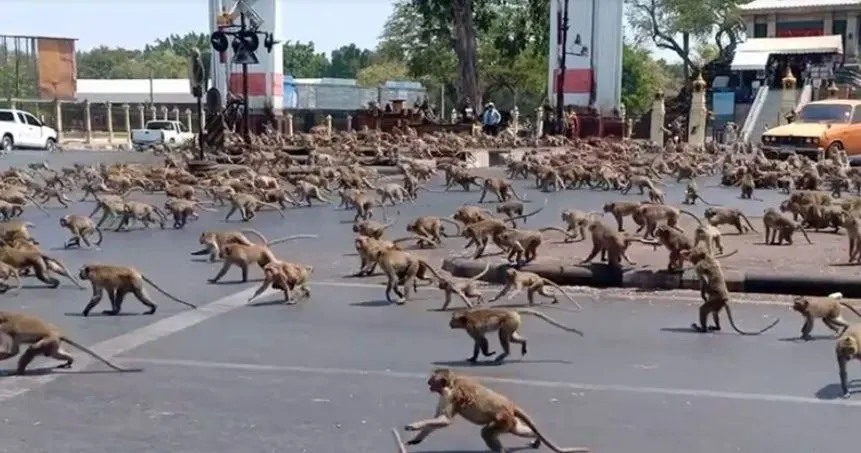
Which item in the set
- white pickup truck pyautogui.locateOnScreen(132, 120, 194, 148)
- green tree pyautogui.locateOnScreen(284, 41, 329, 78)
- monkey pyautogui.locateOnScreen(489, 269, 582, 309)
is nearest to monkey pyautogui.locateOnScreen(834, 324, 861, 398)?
monkey pyautogui.locateOnScreen(489, 269, 582, 309)

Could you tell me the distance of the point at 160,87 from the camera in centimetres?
9050

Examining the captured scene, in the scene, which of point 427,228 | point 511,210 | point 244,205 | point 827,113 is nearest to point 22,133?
point 244,205

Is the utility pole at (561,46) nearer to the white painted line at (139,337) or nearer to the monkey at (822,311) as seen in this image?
the white painted line at (139,337)

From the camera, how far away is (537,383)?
26.3ft

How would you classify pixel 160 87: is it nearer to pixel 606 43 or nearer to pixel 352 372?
pixel 606 43

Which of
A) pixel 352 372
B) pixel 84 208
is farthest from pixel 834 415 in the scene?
pixel 84 208

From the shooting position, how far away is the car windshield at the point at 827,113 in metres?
34.1

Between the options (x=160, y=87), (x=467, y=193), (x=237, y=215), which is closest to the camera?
(x=237, y=215)

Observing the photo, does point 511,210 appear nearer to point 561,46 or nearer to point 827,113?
point 827,113

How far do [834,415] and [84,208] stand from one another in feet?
55.8

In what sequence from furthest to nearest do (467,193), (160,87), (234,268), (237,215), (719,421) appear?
(160,87) → (467,193) → (237,215) → (234,268) → (719,421)

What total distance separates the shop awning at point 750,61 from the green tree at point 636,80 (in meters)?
21.0

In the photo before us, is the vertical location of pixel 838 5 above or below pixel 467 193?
above

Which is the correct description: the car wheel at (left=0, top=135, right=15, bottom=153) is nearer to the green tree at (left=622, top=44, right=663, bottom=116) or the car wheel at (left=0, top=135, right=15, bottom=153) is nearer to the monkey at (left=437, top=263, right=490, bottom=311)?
the monkey at (left=437, top=263, right=490, bottom=311)
